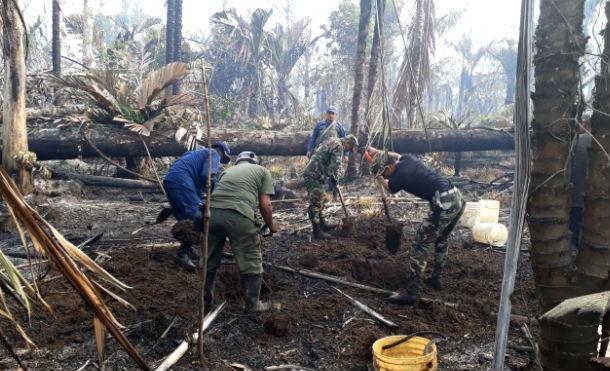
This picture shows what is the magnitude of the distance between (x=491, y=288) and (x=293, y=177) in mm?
8281

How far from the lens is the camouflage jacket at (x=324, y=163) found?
309 inches

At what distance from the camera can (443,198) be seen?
209 inches

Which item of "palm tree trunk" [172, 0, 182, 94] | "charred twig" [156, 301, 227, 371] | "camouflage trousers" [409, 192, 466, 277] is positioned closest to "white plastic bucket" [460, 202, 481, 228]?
"camouflage trousers" [409, 192, 466, 277]

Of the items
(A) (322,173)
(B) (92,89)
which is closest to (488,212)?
(A) (322,173)

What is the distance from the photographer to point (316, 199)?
25.3ft

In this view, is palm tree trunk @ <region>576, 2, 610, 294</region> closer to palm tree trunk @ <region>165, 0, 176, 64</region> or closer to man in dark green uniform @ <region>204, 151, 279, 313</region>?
man in dark green uniform @ <region>204, 151, 279, 313</region>

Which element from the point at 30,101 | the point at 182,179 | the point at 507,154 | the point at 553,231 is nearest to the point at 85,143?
the point at 30,101

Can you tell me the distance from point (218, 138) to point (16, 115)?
4095 millimetres

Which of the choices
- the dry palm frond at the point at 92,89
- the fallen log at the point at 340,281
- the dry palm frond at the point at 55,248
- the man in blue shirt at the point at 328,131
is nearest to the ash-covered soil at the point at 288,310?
the fallen log at the point at 340,281

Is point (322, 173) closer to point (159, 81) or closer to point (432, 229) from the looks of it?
point (432, 229)

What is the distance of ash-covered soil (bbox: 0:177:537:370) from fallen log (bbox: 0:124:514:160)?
309 centimetres

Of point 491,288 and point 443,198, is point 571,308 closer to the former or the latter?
point 443,198

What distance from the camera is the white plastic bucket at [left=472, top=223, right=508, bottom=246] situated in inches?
281

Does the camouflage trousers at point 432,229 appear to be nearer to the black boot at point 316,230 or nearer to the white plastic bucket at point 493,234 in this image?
the white plastic bucket at point 493,234
